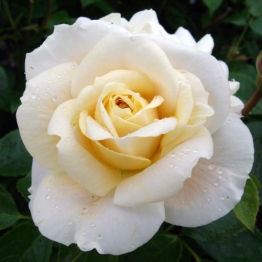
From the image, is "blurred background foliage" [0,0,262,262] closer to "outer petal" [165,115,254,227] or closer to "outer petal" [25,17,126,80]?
"outer petal" [165,115,254,227]

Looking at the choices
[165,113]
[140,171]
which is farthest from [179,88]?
[140,171]

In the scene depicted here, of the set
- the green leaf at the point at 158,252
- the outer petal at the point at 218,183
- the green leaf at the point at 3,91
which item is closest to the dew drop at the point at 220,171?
the outer petal at the point at 218,183

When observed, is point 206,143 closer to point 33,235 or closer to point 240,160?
point 240,160

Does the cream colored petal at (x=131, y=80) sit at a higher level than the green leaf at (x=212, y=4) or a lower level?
higher

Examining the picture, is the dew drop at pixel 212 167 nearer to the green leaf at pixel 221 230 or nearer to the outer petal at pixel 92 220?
the outer petal at pixel 92 220

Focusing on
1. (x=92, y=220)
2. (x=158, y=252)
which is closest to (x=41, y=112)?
(x=92, y=220)

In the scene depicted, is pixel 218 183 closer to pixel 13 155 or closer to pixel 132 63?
pixel 132 63

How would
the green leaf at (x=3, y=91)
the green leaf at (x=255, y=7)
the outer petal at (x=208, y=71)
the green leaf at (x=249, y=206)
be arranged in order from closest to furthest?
the outer petal at (x=208, y=71)
the green leaf at (x=249, y=206)
the green leaf at (x=3, y=91)
the green leaf at (x=255, y=7)
